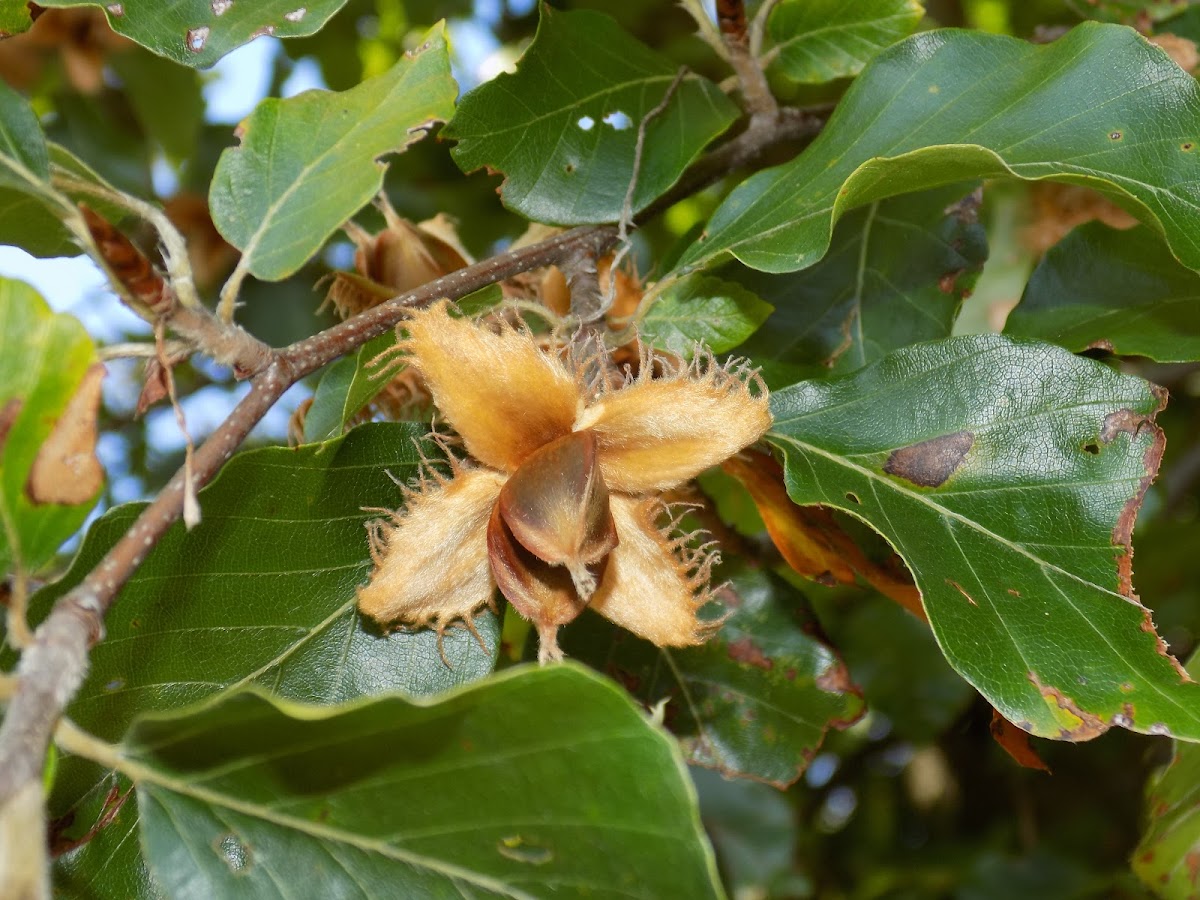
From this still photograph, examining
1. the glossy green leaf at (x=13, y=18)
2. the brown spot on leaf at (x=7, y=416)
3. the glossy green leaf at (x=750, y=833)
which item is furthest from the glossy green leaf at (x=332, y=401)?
the glossy green leaf at (x=750, y=833)

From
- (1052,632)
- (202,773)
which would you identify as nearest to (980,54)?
(1052,632)

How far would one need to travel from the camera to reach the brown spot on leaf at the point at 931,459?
1336 mm

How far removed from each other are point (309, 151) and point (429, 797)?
0.78m

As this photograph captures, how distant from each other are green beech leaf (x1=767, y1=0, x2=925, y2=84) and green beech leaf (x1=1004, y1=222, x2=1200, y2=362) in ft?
1.53

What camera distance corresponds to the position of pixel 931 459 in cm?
135

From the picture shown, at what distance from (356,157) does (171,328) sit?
0.31 metres

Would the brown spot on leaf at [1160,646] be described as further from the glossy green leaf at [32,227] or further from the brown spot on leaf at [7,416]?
the glossy green leaf at [32,227]

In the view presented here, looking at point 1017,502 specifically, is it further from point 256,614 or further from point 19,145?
point 19,145

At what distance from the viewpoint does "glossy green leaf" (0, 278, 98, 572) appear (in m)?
0.93

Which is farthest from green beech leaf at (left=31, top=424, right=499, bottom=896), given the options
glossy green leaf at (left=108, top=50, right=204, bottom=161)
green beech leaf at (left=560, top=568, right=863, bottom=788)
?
glossy green leaf at (left=108, top=50, right=204, bottom=161)

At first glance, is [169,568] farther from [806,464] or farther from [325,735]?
[806,464]

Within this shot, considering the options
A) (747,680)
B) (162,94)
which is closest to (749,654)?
(747,680)

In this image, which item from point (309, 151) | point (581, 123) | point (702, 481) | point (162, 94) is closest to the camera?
point (309, 151)

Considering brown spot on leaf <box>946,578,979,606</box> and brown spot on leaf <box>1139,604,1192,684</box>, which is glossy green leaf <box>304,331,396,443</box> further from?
brown spot on leaf <box>1139,604,1192,684</box>
